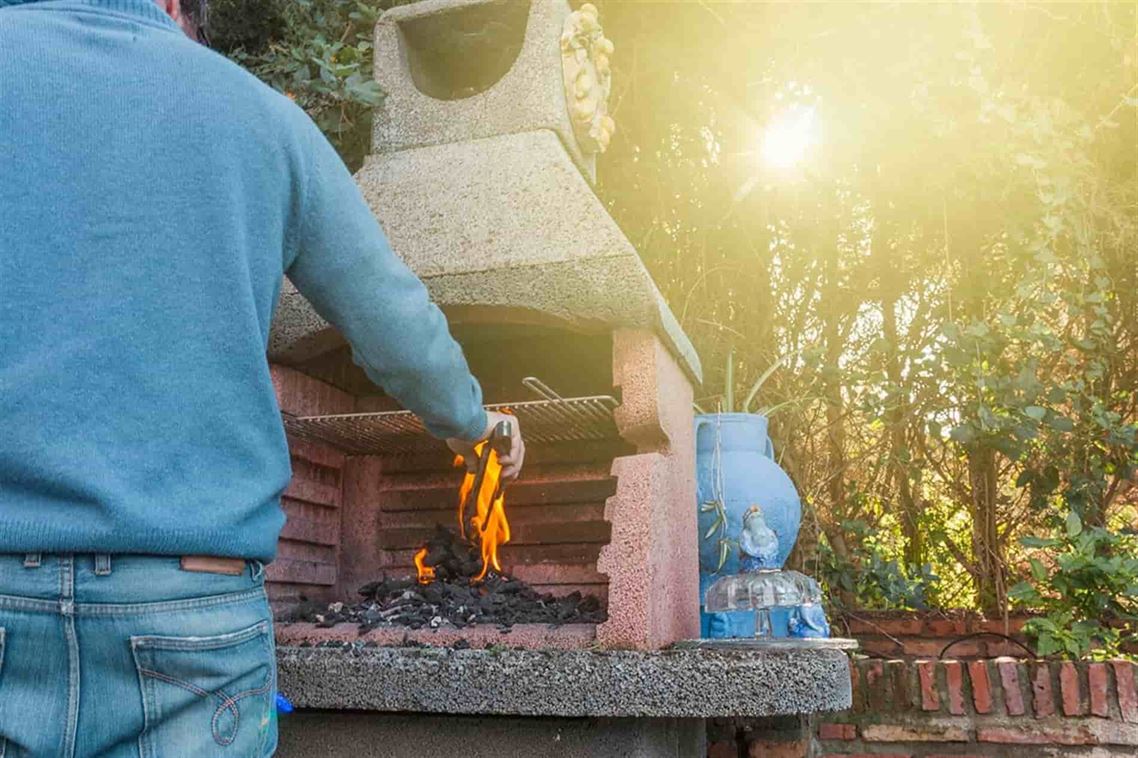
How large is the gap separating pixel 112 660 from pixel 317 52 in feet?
10.3

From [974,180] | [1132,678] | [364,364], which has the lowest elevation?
[1132,678]

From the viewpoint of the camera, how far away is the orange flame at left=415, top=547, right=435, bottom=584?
9.50 feet

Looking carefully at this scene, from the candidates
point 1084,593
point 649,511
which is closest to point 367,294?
point 649,511

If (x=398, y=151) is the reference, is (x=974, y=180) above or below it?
above

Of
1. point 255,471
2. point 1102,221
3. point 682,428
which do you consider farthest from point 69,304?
point 1102,221

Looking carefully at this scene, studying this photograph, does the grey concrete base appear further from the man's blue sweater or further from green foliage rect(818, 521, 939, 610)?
green foliage rect(818, 521, 939, 610)

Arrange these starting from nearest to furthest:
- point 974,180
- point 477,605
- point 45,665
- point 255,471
Result: point 45,665 → point 255,471 → point 477,605 → point 974,180

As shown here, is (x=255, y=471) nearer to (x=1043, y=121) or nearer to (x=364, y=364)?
(x=364, y=364)

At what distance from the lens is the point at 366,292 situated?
1.56 meters

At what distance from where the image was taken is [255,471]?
4.42ft

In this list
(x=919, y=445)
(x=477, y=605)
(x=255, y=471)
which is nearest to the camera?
(x=255, y=471)

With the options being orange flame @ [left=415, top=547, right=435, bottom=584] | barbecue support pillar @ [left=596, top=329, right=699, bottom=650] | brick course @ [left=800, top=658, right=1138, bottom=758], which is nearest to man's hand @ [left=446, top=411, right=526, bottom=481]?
barbecue support pillar @ [left=596, top=329, right=699, bottom=650]

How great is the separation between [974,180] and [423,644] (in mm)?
3315

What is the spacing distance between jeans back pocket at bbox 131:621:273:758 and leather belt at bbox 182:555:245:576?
9 cm
